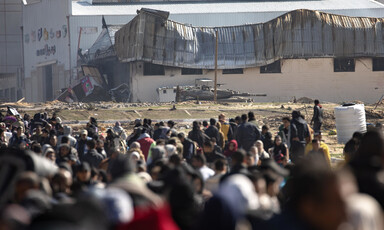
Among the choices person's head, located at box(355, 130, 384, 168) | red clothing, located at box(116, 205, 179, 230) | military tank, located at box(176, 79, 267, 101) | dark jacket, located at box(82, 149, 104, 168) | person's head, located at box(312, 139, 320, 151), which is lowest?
dark jacket, located at box(82, 149, 104, 168)

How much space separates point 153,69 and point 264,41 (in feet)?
22.5

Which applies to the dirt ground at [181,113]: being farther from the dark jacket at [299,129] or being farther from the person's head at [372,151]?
the person's head at [372,151]

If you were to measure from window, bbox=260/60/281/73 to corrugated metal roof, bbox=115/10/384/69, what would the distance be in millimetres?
540

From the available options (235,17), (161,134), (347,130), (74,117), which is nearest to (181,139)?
(161,134)

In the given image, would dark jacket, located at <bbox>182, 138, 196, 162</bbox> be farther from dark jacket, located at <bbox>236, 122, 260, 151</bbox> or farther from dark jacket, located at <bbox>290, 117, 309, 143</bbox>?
dark jacket, located at <bbox>290, 117, 309, 143</bbox>

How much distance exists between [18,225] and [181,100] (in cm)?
3971

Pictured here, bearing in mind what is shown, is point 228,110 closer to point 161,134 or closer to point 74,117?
point 74,117

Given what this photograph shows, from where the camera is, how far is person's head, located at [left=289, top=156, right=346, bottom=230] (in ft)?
14.8

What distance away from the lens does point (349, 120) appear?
25.9 metres

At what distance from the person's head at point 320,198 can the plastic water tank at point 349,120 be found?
21.5 metres

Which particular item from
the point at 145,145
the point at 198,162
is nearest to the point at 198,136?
the point at 145,145

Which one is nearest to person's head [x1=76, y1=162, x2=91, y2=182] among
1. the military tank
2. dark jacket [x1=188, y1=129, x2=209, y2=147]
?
dark jacket [x1=188, y1=129, x2=209, y2=147]

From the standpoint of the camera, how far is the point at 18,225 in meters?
4.85

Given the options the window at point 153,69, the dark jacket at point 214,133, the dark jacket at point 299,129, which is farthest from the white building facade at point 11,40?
the dark jacket at point 299,129
